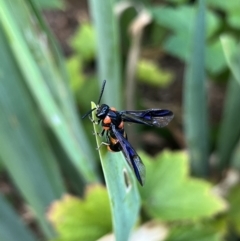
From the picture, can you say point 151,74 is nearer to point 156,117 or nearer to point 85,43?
point 85,43

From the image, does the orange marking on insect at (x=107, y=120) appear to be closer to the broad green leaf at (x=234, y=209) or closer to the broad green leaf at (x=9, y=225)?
the broad green leaf at (x=9, y=225)

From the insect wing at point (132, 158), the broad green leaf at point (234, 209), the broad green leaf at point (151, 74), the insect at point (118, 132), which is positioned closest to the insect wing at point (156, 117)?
the insect at point (118, 132)

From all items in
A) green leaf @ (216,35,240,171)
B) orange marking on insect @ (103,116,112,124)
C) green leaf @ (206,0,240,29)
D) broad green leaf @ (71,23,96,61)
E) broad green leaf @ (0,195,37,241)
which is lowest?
orange marking on insect @ (103,116,112,124)

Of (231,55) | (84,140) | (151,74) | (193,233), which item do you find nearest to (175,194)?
(193,233)

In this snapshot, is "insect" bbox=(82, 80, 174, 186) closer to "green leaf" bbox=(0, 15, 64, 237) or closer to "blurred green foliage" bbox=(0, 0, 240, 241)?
"blurred green foliage" bbox=(0, 0, 240, 241)

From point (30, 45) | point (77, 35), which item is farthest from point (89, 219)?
point (77, 35)

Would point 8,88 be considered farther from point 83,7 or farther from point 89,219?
point 83,7

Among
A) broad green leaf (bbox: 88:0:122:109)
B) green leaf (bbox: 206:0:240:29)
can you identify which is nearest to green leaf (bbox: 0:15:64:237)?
broad green leaf (bbox: 88:0:122:109)
